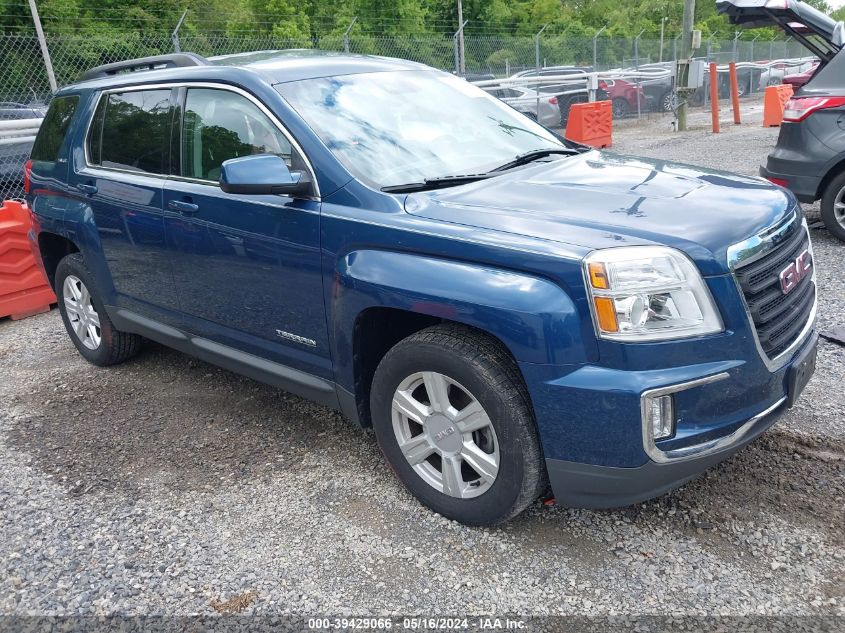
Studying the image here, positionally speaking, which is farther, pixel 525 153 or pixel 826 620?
pixel 525 153

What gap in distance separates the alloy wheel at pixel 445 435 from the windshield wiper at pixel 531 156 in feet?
3.62

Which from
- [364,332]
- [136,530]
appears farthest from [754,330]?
[136,530]

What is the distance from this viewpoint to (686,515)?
9.95 feet

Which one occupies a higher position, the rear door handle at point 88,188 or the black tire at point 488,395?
the rear door handle at point 88,188

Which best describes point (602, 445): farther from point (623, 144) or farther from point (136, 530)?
point (623, 144)

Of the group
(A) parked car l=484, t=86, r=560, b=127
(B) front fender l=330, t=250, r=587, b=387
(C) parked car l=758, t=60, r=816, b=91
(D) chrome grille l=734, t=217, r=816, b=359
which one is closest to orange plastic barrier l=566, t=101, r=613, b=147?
(A) parked car l=484, t=86, r=560, b=127

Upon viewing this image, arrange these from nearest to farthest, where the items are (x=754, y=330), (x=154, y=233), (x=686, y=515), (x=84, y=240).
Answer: (x=754, y=330)
(x=686, y=515)
(x=154, y=233)
(x=84, y=240)

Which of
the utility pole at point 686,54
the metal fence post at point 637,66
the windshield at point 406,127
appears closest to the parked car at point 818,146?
the windshield at point 406,127

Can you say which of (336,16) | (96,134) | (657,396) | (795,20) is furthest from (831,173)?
(336,16)

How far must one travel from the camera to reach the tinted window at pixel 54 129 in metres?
4.89

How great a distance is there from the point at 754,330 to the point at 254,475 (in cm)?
233

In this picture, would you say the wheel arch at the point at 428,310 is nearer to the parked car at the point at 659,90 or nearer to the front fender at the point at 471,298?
the front fender at the point at 471,298

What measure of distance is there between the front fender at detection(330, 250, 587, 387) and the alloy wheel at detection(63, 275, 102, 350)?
2.67 meters

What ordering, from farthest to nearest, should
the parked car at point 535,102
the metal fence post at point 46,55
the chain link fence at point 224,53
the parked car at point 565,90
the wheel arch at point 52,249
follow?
1. the parked car at point 565,90
2. the parked car at point 535,102
3. the metal fence post at point 46,55
4. the chain link fence at point 224,53
5. the wheel arch at point 52,249
